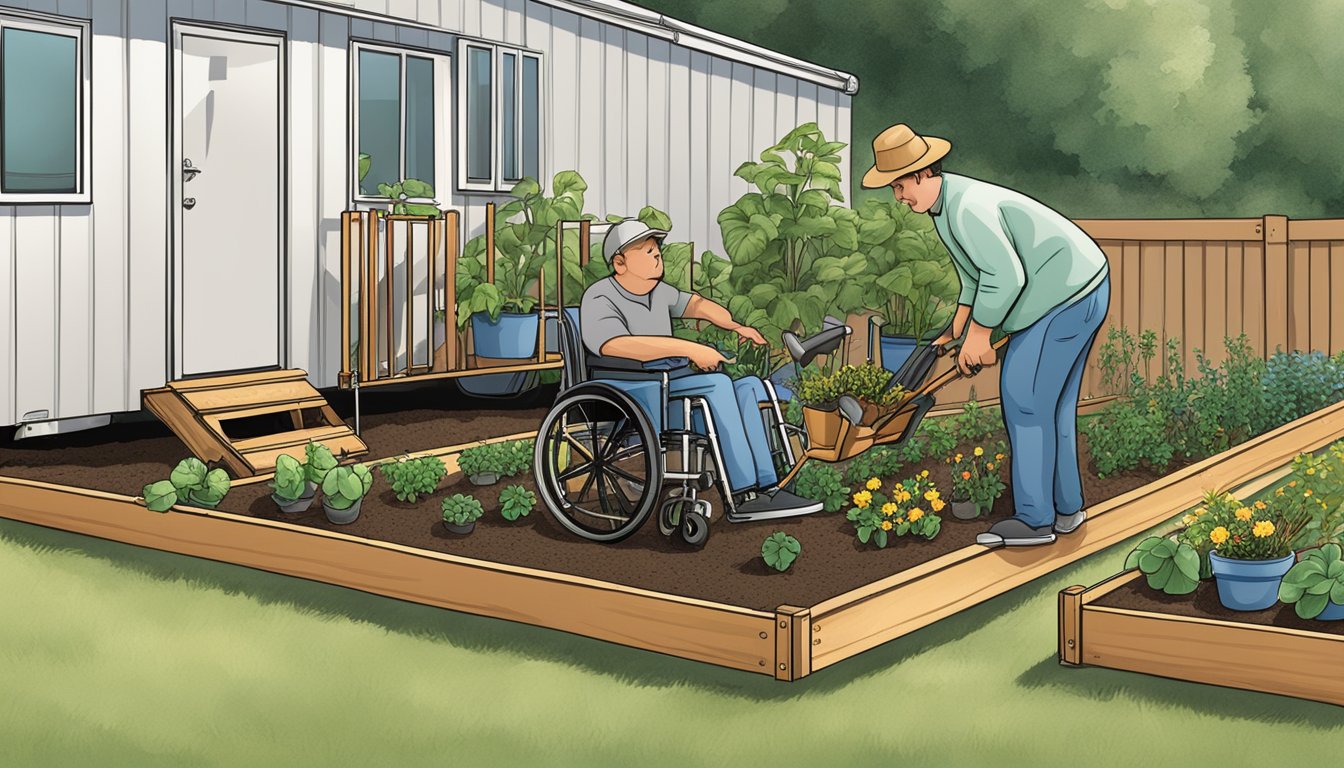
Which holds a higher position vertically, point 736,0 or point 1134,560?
point 736,0

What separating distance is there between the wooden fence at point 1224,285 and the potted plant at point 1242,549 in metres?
5.62

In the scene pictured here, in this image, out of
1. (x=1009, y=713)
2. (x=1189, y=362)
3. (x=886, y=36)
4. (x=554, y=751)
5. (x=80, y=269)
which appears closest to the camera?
(x=554, y=751)

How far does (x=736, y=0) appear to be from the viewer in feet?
72.0

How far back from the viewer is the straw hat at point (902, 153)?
557cm

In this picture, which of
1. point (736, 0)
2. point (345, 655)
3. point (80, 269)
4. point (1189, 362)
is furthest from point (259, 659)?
point (736, 0)

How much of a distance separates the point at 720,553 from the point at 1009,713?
1.52m

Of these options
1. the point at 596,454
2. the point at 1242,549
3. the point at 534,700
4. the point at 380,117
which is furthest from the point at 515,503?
the point at 380,117

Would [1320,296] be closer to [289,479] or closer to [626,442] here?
[626,442]

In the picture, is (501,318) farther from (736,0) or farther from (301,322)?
(736,0)

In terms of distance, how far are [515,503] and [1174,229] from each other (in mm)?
6526

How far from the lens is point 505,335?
925 centimetres

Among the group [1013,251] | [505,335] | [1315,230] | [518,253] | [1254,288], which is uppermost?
[1315,230]

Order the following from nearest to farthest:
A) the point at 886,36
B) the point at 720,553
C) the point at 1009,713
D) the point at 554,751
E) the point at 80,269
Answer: the point at 554,751 → the point at 1009,713 → the point at 720,553 → the point at 80,269 → the point at 886,36

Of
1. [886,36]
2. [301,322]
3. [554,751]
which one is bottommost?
[554,751]
